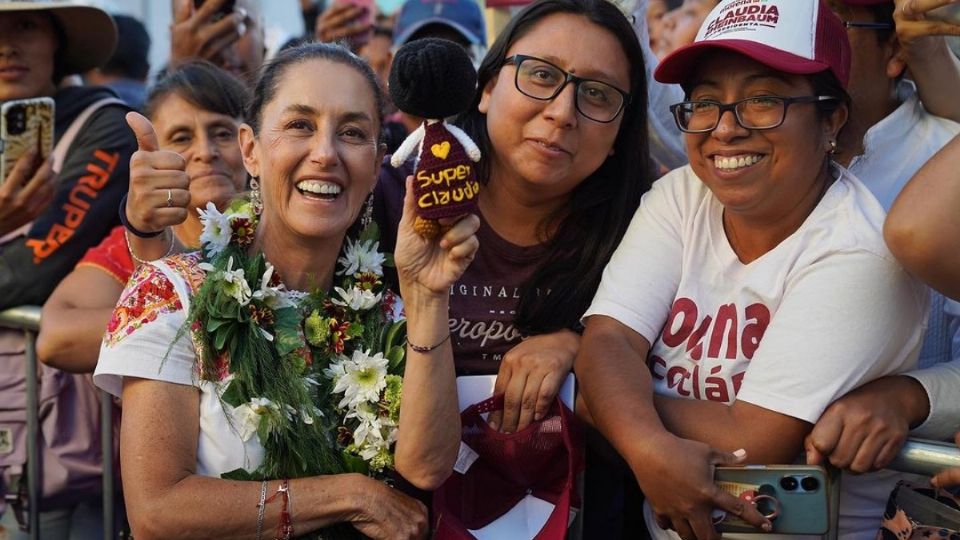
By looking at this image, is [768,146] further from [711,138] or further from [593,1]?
[593,1]

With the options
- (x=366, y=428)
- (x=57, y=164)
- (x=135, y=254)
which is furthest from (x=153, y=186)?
(x=57, y=164)

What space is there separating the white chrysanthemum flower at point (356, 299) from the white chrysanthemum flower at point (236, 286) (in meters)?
0.26

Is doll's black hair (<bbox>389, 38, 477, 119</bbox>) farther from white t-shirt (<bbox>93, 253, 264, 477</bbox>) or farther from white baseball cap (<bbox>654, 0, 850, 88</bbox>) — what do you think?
white t-shirt (<bbox>93, 253, 264, 477</bbox>)

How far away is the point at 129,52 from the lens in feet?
19.3

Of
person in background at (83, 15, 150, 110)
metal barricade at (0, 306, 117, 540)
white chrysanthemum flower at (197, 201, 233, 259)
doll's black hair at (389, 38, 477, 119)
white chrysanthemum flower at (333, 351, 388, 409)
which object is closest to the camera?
doll's black hair at (389, 38, 477, 119)

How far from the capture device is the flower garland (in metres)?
2.81

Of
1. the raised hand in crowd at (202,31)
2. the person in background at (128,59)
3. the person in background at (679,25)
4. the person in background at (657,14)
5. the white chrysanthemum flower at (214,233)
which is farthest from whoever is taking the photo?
the person in background at (128,59)

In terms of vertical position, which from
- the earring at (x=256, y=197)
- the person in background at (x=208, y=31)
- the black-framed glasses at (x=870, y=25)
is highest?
the black-framed glasses at (x=870, y=25)

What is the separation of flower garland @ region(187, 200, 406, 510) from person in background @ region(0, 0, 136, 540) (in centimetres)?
124

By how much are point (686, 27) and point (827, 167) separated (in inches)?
77.5

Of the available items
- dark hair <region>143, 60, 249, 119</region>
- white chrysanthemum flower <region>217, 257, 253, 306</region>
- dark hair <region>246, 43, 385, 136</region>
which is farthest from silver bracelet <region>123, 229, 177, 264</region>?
dark hair <region>143, 60, 249, 119</region>

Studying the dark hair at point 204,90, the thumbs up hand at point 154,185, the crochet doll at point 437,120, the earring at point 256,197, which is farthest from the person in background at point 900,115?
the dark hair at point 204,90

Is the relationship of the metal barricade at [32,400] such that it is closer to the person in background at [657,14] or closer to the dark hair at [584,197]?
the dark hair at [584,197]

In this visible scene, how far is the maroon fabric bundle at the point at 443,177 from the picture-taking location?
7.57 ft
